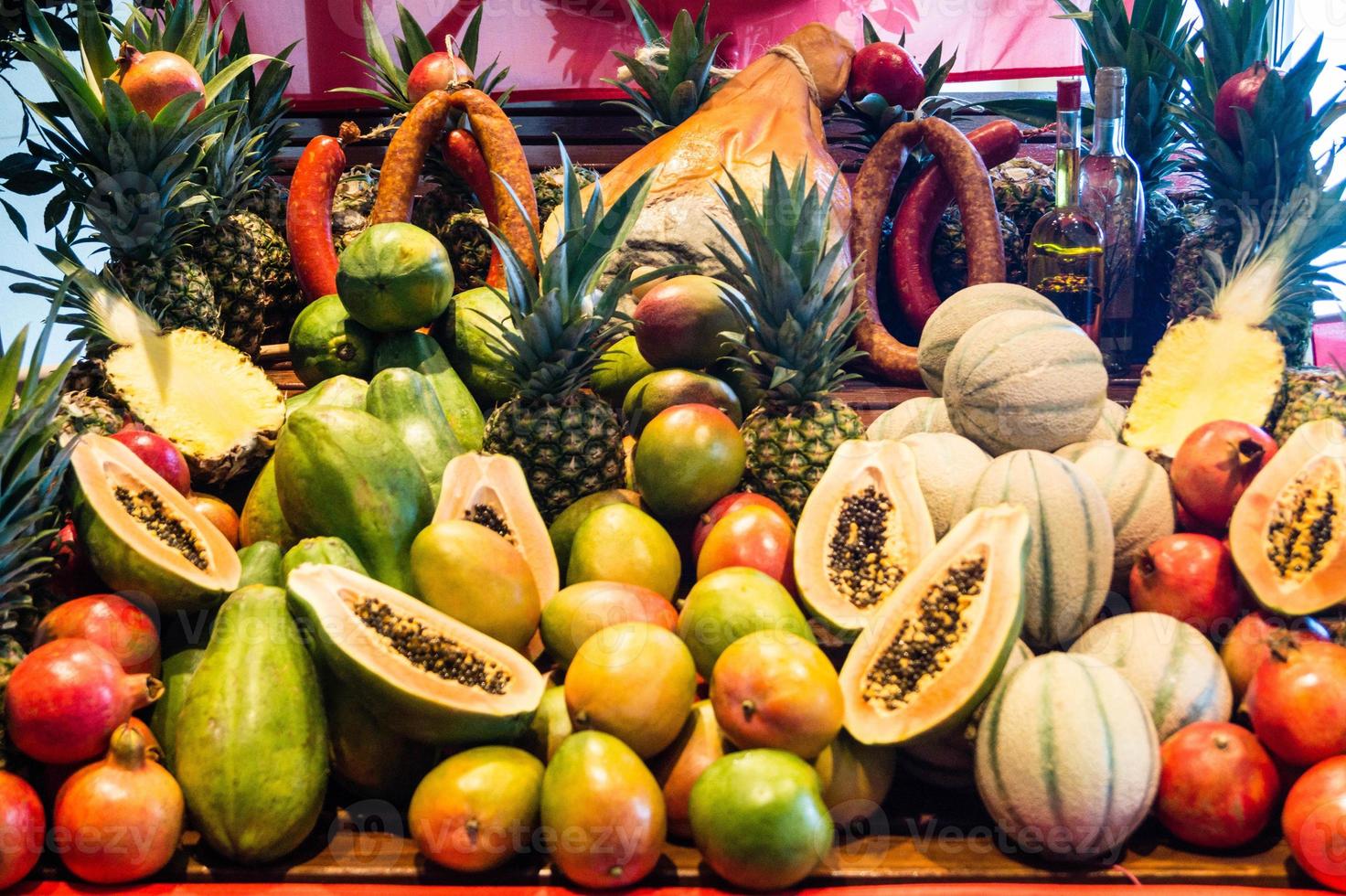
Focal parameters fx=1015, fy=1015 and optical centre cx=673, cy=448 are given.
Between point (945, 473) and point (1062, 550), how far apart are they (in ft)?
0.94

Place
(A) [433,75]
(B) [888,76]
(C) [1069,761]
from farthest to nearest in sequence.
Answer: (A) [433,75], (B) [888,76], (C) [1069,761]

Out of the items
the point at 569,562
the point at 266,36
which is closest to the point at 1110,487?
the point at 569,562

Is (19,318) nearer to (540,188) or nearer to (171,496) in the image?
(540,188)

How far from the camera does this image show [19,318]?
5.22 meters

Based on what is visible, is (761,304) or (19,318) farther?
(19,318)

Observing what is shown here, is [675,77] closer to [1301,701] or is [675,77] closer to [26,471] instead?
[26,471]

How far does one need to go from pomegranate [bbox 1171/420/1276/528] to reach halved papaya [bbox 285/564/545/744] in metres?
1.19

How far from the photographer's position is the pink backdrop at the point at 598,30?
424 centimetres

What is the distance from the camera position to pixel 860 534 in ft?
5.77

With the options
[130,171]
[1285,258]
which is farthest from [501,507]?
[1285,258]

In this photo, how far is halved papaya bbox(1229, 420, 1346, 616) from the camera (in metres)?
1.56

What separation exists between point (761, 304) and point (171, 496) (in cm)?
118

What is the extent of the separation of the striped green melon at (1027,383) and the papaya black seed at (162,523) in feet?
4.62

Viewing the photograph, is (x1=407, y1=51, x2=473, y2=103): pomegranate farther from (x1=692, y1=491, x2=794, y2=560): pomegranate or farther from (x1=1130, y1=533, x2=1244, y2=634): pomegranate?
(x1=1130, y1=533, x2=1244, y2=634): pomegranate
